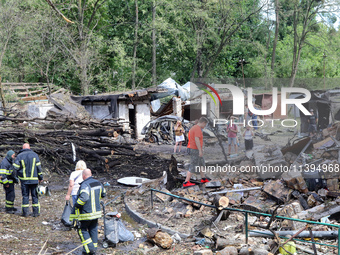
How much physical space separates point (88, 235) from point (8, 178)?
11.7 feet

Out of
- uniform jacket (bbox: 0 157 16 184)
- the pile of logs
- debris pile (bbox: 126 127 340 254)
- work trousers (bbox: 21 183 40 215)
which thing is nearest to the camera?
debris pile (bbox: 126 127 340 254)

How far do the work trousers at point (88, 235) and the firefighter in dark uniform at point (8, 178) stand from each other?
3.34m

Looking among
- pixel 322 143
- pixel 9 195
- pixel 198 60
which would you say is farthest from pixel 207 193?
pixel 198 60

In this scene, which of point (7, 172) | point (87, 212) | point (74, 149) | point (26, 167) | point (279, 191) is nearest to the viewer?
point (87, 212)

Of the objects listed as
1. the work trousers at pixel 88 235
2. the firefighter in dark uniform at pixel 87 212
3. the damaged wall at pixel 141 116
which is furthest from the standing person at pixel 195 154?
the damaged wall at pixel 141 116

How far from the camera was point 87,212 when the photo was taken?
647 cm

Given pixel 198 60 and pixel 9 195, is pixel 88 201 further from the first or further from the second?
pixel 198 60

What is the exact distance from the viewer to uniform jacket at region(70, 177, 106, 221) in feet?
20.9

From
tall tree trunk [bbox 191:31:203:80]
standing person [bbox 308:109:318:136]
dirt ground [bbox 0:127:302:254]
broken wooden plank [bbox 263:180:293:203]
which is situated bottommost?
dirt ground [bbox 0:127:302:254]

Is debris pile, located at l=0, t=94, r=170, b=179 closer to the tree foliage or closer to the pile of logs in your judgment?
the pile of logs

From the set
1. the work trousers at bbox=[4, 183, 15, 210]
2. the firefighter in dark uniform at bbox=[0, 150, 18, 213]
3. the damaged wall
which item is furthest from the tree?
the work trousers at bbox=[4, 183, 15, 210]

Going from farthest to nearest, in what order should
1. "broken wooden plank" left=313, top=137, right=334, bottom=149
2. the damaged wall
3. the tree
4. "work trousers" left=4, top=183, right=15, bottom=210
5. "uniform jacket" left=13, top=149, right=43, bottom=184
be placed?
the damaged wall, the tree, "broken wooden plank" left=313, top=137, right=334, bottom=149, "work trousers" left=4, top=183, right=15, bottom=210, "uniform jacket" left=13, top=149, right=43, bottom=184

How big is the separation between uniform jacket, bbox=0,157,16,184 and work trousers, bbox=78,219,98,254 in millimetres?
3344

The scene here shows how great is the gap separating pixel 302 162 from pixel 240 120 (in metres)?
5.43
